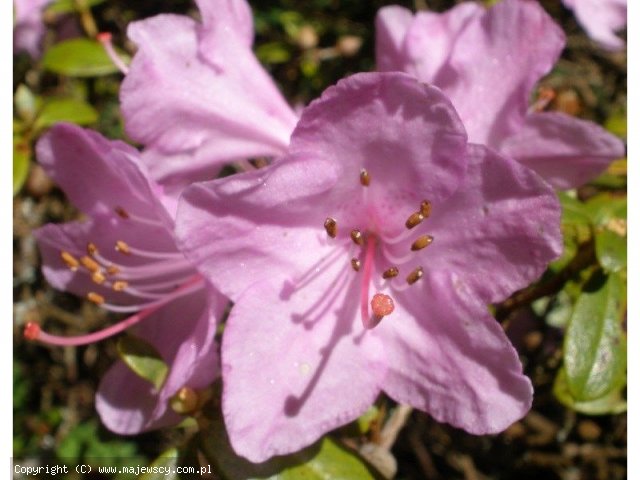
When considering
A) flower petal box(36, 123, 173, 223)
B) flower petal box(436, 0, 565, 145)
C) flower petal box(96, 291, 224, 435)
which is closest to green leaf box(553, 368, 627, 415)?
flower petal box(436, 0, 565, 145)

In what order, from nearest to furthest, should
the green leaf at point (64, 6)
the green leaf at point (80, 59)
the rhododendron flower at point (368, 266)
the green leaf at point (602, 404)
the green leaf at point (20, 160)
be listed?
the rhododendron flower at point (368, 266) < the green leaf at point (602, 404) < the green leaf at point (20, 160) < the green leaf at point (80, 59) < the green leaf at point (64, 6)

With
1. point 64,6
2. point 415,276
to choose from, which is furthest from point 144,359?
point 64,6

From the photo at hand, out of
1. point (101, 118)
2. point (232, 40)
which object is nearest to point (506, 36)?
point (232, 40)

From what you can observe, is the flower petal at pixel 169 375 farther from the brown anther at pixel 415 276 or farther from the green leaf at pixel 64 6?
the green leaf at pixel 64 6

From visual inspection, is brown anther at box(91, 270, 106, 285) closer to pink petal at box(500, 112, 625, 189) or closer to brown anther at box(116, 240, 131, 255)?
brown anther at box(116, 240, 131, 255)

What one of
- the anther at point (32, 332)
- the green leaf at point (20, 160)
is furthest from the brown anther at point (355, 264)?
the green leaf at point (20, 160)
